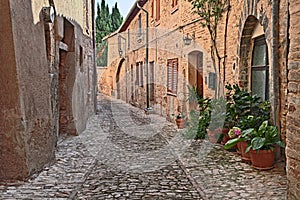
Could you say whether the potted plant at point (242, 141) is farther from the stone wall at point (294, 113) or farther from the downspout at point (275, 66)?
the stone wall at point (294, 113)

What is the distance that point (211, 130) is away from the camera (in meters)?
6.54

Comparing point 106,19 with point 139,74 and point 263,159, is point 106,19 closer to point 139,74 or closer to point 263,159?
point 139,74

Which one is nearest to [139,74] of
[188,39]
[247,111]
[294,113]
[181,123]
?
[188,39]

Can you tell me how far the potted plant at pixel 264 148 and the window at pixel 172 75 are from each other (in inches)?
223

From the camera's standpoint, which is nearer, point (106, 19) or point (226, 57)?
point (226, 57)

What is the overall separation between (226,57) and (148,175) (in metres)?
3.63

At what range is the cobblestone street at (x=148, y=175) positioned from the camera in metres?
3.89

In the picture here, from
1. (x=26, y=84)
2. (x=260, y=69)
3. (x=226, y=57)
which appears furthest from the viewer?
(x=226, y=57)

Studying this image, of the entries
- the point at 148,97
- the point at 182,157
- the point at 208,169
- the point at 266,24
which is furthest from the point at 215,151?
the point at 148,97

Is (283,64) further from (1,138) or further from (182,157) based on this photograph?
(1,138)

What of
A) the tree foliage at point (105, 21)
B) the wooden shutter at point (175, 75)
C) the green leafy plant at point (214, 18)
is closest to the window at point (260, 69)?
the green leafy plant at point (214, 18)

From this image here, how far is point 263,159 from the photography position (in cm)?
461

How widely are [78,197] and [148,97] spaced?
9.87m

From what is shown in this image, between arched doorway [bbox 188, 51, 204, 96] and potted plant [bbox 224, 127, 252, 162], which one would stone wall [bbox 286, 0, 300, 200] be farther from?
arched doorway [bbox 188, 51, 204, 96]
